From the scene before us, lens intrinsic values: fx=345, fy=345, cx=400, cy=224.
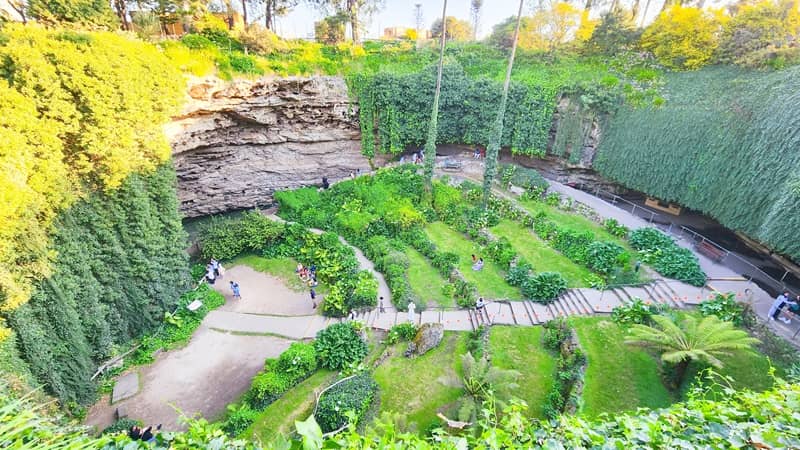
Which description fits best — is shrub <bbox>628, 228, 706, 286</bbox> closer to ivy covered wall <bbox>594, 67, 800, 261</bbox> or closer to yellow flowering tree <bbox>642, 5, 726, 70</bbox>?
ivy covered wall <bbox>594, 67, 800, 261</bbox>

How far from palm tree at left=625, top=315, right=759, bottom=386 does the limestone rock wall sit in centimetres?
2234

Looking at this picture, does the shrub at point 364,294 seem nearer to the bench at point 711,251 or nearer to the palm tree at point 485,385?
the palm tree at point 485,385

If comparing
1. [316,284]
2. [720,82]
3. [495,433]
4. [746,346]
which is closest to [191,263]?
[316,284]

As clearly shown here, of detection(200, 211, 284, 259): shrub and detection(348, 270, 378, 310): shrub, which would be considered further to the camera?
detection(200, 211, 284, 259): shrub

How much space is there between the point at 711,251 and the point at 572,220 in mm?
6589

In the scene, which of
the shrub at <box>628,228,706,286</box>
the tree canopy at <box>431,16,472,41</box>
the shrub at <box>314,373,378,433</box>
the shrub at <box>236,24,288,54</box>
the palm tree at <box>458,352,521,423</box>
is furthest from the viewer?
the tree canopy at <box>431,16,472,41</box>

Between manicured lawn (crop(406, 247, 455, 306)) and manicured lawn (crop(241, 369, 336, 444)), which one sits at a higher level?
manicured lawn (crop(406, 247, 455, 306))

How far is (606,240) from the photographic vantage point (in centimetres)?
1895

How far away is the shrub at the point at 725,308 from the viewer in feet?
42.6

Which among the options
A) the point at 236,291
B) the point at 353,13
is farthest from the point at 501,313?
the point at 353,13

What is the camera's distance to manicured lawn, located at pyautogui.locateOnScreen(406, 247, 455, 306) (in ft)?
54.0

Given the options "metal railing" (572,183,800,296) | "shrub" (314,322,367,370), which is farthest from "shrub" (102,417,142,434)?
"metal railing" (572,183,800,296)

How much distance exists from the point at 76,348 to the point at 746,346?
21.3 meters

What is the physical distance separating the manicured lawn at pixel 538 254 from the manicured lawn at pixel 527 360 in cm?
409
